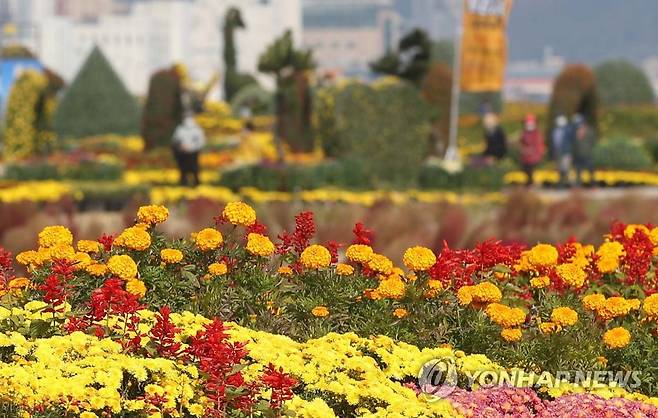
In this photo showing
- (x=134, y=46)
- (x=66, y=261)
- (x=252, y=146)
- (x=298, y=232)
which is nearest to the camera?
(x=66, y=261)

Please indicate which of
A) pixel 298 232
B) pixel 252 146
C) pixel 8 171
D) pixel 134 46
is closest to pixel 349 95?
pixel 8 171

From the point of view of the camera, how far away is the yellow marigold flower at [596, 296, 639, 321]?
17.3 ft

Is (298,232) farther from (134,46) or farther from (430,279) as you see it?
(134,46)

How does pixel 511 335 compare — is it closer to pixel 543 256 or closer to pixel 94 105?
pixel 543 256

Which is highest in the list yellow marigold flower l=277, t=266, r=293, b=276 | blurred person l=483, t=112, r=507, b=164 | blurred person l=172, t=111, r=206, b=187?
yellow marigold flower l=277, t=266, r=293, b=276

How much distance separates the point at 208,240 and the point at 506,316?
1323 mm

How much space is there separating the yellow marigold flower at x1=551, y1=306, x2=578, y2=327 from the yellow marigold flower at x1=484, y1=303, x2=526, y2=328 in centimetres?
14

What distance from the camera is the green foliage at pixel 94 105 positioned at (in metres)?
41.0

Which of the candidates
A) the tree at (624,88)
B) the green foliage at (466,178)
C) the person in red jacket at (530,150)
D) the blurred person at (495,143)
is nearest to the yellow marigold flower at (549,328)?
the green foliage at (466,178)

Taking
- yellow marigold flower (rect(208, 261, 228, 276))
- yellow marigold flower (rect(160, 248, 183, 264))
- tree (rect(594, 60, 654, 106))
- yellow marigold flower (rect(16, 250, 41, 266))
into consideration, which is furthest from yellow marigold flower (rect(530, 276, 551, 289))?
tree (rect(594, 60, 654, 106))

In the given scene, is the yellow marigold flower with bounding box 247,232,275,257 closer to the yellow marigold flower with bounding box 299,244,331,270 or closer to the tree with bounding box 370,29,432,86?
the yellow marigold flower with bounding box 299,244,331,270

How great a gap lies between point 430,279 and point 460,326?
0.32 m

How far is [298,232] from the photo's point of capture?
18.4ft

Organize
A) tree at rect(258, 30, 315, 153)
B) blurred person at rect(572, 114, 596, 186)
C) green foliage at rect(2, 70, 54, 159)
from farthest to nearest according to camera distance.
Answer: green foliage at rect(2, 70, 54, 159) < tree at rect(258, 30, 315, 153) < blurred person at rect(572, 114, 596, 186)
